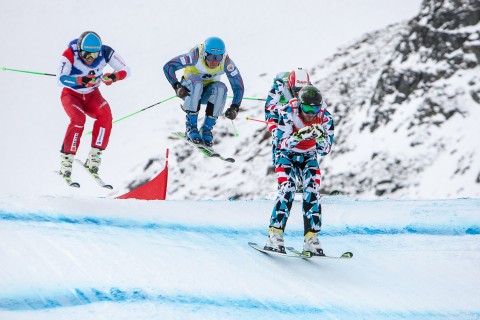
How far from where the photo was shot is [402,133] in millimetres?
21125

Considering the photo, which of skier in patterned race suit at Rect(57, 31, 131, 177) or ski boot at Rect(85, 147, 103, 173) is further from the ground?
skier in patterned race suit at Rect(57, 31, 131, 177)

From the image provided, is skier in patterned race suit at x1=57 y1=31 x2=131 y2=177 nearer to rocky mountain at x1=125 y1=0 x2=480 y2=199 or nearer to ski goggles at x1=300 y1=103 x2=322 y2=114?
ski goggles at x1=300 y1=103 x2=322 y2=114

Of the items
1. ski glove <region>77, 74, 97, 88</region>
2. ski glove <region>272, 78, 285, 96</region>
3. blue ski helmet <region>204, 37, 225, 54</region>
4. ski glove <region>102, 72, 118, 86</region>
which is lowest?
ski glove <region>77, 74, 97, 88</region>

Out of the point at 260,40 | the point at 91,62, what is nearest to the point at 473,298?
the point at 91,62

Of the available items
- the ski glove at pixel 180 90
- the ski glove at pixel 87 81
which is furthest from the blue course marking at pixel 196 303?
Result: the ski glove at pixel 180 90

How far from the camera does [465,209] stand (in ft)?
36.4

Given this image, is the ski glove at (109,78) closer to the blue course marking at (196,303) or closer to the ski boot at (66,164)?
the ski boot at (66,164)

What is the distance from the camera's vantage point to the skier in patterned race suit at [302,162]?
28.0 ft

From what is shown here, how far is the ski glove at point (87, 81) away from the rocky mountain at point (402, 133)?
414 inches

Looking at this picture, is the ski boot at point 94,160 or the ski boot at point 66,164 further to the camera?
the ski boot at point 94,160

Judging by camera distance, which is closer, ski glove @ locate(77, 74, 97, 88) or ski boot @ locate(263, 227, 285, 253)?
ski boot @ locate(263, 227, 285, 253)

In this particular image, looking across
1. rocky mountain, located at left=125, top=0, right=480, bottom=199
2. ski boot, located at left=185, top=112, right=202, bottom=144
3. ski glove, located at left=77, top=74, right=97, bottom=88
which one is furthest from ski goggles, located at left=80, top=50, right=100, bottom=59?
rocky mountain, located at left=125, top=0, right=480, bottom=199

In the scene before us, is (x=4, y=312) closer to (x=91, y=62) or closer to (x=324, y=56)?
(x=91, y=62)

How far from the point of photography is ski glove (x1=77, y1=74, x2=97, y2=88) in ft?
33.9
